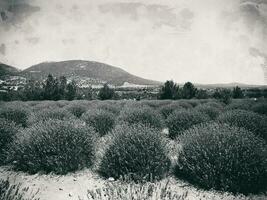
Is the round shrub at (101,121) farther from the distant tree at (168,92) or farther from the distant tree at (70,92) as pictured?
the distant tree at (70,92)

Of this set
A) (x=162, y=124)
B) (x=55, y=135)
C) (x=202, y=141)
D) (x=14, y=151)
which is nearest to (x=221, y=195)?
(x=202, y=141)

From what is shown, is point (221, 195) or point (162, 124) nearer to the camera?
point (221, 195)

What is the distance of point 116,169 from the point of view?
522 centimetres

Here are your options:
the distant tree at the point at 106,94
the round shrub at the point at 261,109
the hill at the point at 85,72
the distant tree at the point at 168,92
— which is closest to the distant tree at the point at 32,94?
the distant tree at the point at 106,94

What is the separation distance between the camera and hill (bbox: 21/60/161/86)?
16900 cm

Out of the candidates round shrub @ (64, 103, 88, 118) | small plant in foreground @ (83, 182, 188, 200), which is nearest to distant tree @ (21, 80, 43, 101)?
round shrub @ (64, 103, 88, 118)

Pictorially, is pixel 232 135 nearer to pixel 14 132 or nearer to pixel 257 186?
pixel 257 186

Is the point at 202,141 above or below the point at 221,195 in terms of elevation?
above

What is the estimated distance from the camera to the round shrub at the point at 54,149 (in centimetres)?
555

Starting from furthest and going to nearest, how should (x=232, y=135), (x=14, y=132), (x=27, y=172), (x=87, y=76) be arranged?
Answer: (x=87, y=76) → (x=14, y=132) → (x=27, y=172) → (x=232, y=135)

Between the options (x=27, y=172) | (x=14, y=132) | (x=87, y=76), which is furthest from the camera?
(x=87, y=76)

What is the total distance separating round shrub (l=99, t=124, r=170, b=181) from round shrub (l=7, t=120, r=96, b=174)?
1.98ft

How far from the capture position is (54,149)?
561 centimetres

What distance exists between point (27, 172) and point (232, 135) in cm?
422
